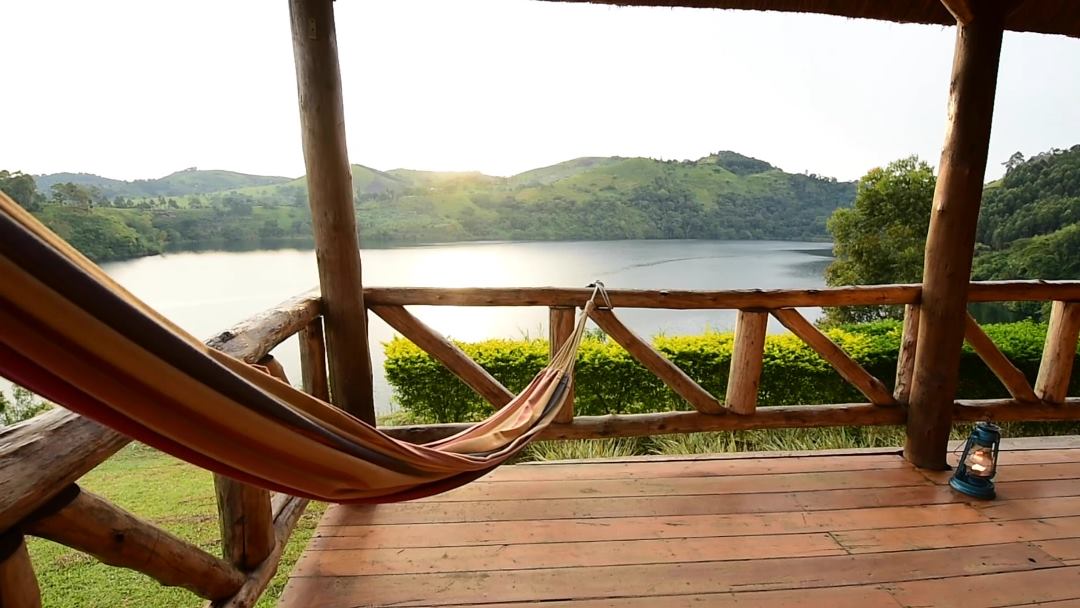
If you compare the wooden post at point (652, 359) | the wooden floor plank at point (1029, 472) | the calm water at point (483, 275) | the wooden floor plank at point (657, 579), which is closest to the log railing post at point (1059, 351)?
the wooden floor plank at point (1029, 472)

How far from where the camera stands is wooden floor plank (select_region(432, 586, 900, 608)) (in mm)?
1438

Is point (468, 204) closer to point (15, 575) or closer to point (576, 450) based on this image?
point (576, 450)

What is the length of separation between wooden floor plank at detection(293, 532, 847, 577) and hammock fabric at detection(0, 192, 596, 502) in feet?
2.56

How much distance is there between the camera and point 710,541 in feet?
5.66

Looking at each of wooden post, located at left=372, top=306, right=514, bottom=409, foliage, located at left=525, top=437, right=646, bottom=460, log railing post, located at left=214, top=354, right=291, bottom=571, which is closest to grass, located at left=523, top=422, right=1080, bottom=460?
foliage, located at left=525, top=437, right=646, bottom=460

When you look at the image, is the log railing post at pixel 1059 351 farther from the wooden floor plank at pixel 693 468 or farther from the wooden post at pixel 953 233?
the wooden floor plank at pixel 693 468

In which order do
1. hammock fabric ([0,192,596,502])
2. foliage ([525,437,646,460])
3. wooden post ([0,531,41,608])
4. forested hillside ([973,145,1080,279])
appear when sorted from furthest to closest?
forested hillside ([973,145,1080,279]), foliage ([525,437,646,460]), wooden post ([0,531,41,608]), hammock fabric ([0,192,596,502])

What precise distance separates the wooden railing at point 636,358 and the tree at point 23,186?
0.68 metres

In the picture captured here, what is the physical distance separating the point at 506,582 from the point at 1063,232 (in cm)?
683

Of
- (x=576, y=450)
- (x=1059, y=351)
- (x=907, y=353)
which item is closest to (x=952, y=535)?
(x=907, y=353)

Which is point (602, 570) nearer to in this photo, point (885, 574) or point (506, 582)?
point (506, 582)

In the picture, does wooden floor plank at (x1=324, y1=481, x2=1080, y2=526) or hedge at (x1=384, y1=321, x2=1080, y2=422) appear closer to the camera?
wooden floor plank at (x1=324, y1=481, x2=1080, y2=526)

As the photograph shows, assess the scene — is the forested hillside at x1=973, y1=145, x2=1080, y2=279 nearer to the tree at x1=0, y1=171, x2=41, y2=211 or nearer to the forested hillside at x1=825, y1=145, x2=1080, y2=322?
the forested hillside at x1=825, y1=145, x2=1080, y2=322

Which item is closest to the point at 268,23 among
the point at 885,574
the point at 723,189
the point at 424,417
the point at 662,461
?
the point at 424,417
